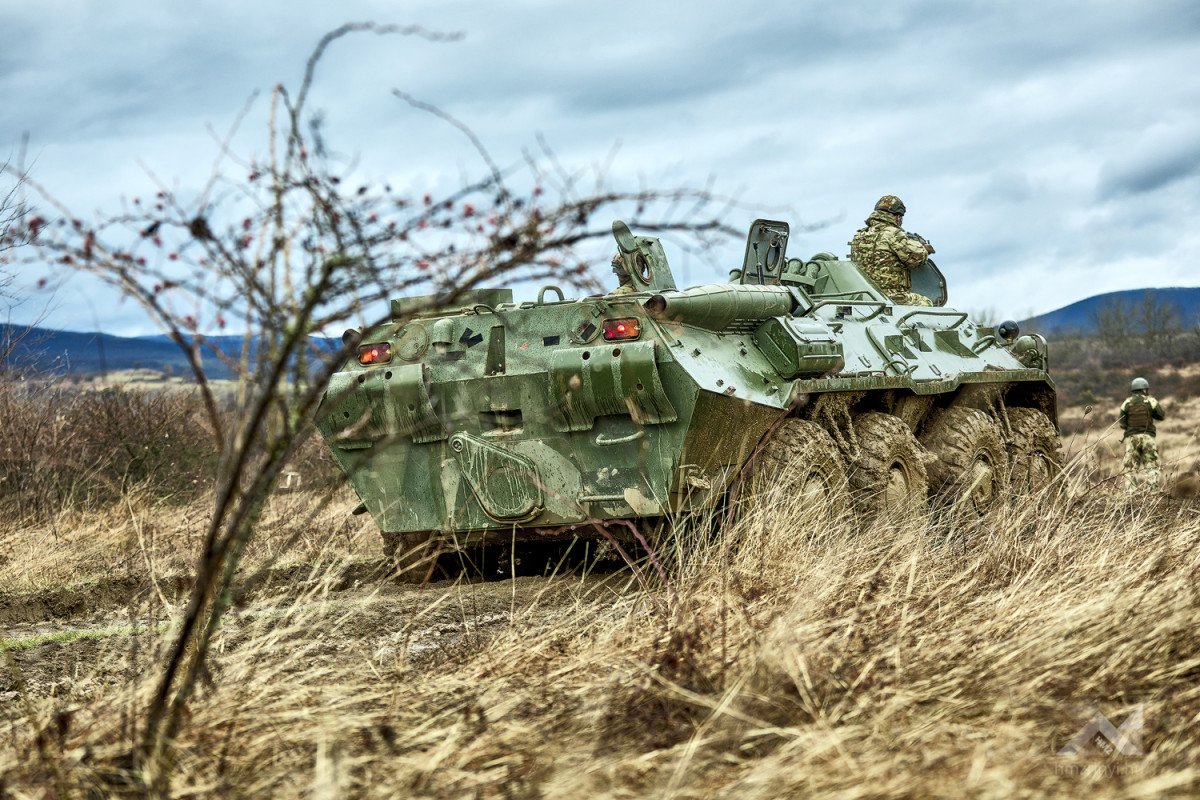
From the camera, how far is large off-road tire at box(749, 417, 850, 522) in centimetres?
945

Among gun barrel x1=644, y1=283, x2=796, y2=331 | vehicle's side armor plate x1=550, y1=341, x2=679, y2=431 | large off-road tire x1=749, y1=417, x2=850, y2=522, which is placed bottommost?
large off-road tire x1=749, y1=417, x2=850, y2=522

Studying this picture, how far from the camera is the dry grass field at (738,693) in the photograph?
4.29m

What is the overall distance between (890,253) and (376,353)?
5.58 metres

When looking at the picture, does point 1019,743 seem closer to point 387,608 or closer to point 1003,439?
point 387,608

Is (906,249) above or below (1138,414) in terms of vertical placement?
above

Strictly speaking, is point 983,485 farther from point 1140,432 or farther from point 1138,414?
point 1140,432

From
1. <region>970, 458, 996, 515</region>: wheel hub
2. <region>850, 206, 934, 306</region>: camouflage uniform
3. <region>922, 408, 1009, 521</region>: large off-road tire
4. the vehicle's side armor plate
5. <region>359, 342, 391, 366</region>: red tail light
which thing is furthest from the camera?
<region>850, 206, 934, 306</region>: camouflage uniform

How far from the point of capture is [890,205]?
556 inches

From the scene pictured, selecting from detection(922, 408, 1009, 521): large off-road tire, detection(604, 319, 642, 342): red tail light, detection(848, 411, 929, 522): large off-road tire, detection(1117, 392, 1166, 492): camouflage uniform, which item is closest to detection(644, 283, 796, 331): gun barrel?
detection(604, 319, 642, 342): red tail light

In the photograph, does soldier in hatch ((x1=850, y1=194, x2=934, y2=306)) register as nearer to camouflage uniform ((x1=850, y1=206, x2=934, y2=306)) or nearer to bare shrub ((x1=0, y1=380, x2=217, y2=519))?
camouflage uniform ((x1=850, y1=206, x2=934, y2=306))

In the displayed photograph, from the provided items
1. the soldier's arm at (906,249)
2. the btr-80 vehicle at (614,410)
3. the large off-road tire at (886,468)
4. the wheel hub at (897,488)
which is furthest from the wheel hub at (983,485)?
the soldier's arm at (906,249)

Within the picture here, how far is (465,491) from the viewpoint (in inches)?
387

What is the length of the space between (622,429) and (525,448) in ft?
2.07

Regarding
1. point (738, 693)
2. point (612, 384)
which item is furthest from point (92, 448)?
point (738, 693)
